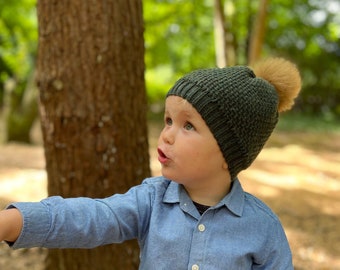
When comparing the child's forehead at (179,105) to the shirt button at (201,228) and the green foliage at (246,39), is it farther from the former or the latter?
the green foliage at (246,39)

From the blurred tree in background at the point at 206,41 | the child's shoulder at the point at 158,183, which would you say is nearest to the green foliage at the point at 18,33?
the blurred tree in background at the point at 206,41

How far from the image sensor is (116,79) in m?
2.65

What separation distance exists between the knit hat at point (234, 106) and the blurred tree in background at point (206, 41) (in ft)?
27.7

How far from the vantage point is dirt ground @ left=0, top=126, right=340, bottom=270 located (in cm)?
432

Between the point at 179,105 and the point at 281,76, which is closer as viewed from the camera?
the point at 179,105

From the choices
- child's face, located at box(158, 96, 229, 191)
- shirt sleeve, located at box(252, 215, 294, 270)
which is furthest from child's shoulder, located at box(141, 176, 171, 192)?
shirt sleeve, located at box(252, 215, 294, 270)

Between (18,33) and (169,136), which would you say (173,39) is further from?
(169,136)

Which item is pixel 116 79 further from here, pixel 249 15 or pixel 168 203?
pixel 249 15

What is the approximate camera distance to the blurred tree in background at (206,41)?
41.4 ft

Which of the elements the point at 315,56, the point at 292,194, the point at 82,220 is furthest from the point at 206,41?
the point at 82,220

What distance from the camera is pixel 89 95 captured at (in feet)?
8.59

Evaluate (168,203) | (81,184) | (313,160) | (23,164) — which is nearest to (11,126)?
(23,164)

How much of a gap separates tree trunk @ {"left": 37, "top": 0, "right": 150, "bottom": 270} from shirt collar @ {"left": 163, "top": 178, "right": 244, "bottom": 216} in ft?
3.16

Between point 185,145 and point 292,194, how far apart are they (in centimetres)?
483
